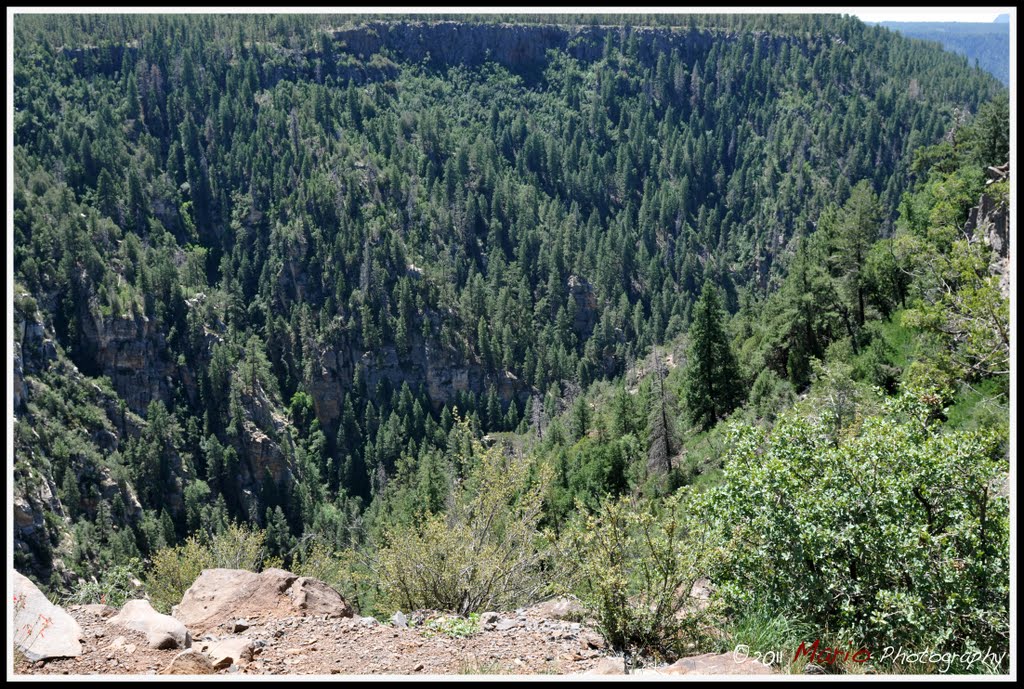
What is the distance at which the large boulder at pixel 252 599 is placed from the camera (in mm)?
16312

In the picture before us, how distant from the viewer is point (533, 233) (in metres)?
180

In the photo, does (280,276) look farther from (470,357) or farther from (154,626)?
(154,626)

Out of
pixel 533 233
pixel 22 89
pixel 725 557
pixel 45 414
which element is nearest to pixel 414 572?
pixel 725 557

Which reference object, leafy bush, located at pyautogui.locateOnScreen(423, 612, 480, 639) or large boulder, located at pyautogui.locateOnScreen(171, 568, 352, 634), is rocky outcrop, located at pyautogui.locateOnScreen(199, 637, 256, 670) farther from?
large boulder, located at pyautogui.locateOnScreen(171, 568, 352, 634)


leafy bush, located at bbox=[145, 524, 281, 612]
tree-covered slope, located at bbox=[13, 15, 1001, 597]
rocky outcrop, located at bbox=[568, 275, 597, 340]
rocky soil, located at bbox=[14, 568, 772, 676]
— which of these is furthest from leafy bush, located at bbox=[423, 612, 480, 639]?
rocky outcrop, located at bbox=[568, 275, 597, 340]

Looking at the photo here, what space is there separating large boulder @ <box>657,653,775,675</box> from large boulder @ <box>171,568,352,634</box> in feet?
27.2

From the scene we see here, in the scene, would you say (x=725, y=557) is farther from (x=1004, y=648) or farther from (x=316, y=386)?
(x=316, y=386)

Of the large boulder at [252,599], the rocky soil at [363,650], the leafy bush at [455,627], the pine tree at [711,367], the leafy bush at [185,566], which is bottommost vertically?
the leafy bush at [185,566]

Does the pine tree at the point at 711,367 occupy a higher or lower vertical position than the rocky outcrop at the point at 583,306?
higher

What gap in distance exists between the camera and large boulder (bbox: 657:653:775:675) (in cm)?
1014

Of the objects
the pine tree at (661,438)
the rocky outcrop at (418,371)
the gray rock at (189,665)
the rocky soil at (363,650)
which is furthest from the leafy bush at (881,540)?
the rocky outcrop at (418,371)

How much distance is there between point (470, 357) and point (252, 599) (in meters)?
140

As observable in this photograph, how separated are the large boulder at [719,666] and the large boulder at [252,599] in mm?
8299

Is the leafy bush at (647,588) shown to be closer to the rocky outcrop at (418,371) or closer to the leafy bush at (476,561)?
the leafy bush at (476,561)
